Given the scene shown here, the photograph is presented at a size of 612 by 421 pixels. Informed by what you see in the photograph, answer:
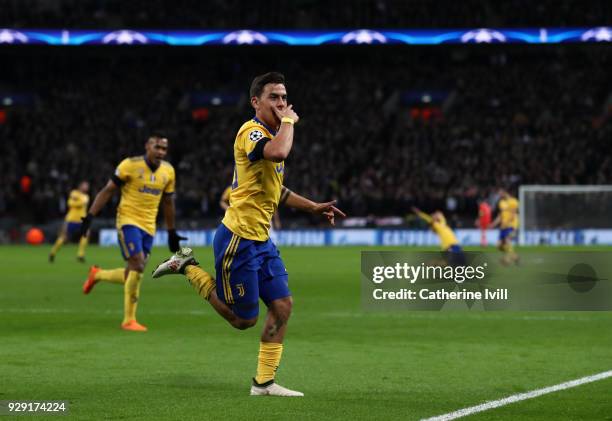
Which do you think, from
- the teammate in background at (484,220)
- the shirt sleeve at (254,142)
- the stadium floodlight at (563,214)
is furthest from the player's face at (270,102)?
the stadium floodlight at (563,214)

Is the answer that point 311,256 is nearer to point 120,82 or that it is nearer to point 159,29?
point 159,29

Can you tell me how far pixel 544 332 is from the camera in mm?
12953

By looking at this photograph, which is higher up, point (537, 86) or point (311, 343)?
point (537, 86)

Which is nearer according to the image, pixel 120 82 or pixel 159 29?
pixel 159 29

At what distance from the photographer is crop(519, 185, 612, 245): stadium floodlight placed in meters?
39.3

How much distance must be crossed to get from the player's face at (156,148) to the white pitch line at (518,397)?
19.8ft

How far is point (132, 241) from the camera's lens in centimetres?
1315

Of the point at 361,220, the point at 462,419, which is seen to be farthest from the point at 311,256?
the point at 462,419

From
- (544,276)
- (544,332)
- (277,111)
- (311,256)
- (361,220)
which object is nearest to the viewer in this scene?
(277,111)

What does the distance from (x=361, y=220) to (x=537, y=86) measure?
1365 centimetres

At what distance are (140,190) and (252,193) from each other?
5754mm

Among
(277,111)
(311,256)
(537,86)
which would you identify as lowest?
(311,256)

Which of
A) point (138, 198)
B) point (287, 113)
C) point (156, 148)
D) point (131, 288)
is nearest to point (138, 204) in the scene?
point (138, 198)

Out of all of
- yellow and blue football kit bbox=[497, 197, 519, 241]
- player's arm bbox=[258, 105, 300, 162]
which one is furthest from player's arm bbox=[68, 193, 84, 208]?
player's arm bbox=[258, 105, 300, 162]
